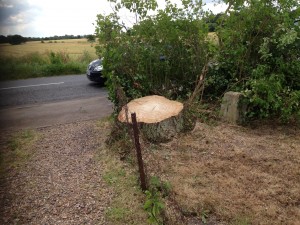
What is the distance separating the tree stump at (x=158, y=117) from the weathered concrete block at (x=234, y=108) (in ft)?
3.63

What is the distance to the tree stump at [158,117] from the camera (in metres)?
4.29

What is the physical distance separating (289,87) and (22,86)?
892cm

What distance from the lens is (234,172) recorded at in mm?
3637

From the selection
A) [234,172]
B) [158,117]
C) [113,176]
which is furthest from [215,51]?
[113,176]

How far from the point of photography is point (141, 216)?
291cm

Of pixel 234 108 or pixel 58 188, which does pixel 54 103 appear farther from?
pixel 234 108

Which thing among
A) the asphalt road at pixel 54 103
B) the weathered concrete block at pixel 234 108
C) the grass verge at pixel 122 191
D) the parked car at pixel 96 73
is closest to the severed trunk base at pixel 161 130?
the grass verge at pixel 122 191

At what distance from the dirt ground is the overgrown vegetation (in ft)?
2.62

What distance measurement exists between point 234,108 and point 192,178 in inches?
82.7

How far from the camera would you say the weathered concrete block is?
16.7 ft

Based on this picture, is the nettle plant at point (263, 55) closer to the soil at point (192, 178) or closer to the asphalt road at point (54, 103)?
the soil at point (192, 178)

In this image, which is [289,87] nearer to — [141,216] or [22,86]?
[141,216]

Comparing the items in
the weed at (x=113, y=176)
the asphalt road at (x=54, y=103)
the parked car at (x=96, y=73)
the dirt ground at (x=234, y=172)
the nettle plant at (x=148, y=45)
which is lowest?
the dirt ground at (x=234, y=172)

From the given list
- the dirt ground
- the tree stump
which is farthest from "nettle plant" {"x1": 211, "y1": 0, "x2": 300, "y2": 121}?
the tree stump
